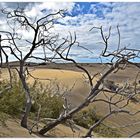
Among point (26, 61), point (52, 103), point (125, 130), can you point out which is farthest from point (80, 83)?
point (26, 61)

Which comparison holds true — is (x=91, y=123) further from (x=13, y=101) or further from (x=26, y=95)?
(x=26, y=95)

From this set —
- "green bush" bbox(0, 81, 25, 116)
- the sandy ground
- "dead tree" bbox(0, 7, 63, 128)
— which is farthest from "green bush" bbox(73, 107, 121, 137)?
"dead tree" bbox(0, 7, 63, 128)

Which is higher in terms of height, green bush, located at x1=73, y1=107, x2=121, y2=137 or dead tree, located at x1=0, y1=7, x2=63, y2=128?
dead tree, located at x1=0, y1=7, x2=63, y2=128

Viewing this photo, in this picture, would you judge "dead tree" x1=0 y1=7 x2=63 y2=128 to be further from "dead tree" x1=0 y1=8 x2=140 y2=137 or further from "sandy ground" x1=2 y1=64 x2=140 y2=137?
"sandy ground" x1=2 y1=64 x2=140 y2=137

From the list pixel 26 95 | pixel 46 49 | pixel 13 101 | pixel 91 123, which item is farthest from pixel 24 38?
pixel 91 123

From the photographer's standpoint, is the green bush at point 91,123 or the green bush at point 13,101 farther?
the green bush at point 91,123

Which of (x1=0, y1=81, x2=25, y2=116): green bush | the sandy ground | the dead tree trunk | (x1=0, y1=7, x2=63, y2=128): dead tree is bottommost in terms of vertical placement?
the sandy ground

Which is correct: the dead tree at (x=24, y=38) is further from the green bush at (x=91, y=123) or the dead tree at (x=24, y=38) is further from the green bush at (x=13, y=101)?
the green bush at (x=91, y=123)

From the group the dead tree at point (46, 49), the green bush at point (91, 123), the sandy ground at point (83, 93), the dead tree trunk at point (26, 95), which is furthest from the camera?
the sandy ground at point (83, 93)

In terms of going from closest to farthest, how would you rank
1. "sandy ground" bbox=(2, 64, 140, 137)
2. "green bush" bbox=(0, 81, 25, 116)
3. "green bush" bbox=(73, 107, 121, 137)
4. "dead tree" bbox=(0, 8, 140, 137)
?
"dead tree" bbox=(0, 8, 140, 137) < "green bush" bbox=(0, 81, 25, 116) < "green bush" bbox=(73, 107, 121, 137) < "sandy ground" bbox=(2, 64, 140, 137)

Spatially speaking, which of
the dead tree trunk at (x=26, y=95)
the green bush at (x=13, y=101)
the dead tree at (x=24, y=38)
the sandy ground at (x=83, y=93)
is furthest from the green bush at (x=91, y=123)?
the dead tree at (x=24, y=38)

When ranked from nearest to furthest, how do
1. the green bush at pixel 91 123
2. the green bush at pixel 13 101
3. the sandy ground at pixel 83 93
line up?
the green bush at pixel 13 101, the green bush at pixel 91 123, the sandy ground at pixel 83 93

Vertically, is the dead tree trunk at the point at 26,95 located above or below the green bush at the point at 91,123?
above

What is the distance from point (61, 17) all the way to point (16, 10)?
1.26ft
